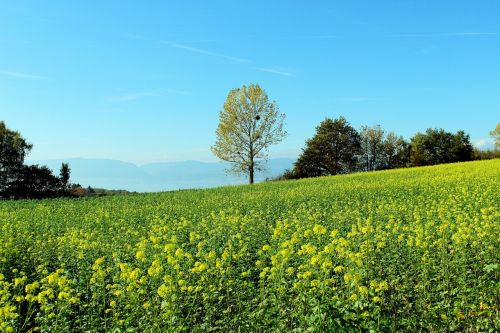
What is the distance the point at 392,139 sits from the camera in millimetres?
85500

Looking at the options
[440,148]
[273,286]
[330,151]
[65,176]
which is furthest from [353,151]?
[273,286]

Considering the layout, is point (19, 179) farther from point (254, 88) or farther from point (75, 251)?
point (75, 251)

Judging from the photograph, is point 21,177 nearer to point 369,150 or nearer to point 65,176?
point 65,176

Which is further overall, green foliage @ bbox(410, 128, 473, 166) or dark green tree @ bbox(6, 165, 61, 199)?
green foliage @ bbox(410, 128, 473, 166)

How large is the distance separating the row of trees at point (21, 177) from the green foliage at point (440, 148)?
57.8 metres

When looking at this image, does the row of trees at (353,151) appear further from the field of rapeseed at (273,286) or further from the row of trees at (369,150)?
the field of rapeseed at (273,286)

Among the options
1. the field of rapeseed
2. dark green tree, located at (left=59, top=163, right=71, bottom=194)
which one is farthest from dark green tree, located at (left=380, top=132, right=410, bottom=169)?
the field of rapeseed

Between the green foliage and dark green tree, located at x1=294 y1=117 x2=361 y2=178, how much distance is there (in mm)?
10373

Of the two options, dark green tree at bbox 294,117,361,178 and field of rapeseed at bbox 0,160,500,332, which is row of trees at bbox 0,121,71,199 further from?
field of rapeseed at bbox 0,160,500,332

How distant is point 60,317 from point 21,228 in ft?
42.1

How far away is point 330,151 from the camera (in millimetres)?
77562

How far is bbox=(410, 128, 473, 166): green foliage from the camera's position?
250 feet

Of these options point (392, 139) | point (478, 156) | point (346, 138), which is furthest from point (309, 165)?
point (478, 156)

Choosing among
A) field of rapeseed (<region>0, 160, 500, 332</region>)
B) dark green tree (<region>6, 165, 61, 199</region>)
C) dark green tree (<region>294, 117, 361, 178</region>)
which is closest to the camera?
field of rapeseed (<region>0, 160, 500, 332</region>)
